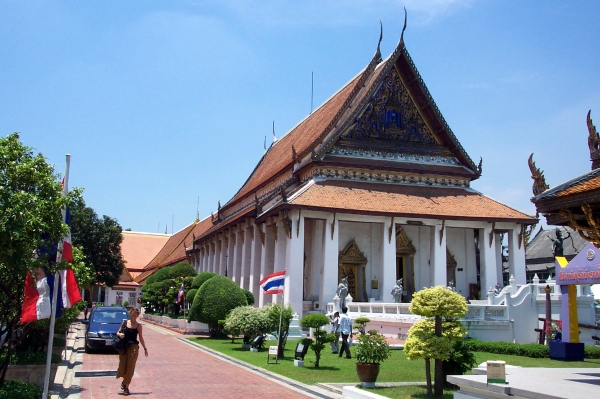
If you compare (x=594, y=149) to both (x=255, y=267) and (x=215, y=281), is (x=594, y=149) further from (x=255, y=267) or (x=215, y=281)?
(x=255, y=267)

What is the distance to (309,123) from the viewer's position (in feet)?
117

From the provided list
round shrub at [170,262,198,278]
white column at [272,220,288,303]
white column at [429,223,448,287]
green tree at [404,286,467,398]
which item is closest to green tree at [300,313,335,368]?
green tree at [404,286,467,398]

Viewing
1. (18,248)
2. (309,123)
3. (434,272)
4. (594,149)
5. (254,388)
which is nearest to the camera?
(18,248)

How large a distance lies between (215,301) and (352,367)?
29.9 feet

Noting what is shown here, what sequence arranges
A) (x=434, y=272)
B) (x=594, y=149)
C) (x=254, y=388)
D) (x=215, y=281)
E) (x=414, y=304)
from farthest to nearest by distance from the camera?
(x=434, y=272)
(x=215, y=281)
(x=254, y=388)
(x=414, y=304)
(x=594, y=149)

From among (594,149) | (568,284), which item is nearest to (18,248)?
(594,149)

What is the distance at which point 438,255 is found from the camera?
25891 millimetres

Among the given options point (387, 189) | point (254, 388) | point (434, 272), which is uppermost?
point (387, 189)

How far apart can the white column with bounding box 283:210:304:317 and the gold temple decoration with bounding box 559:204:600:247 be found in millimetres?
15667

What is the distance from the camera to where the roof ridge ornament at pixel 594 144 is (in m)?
8.59

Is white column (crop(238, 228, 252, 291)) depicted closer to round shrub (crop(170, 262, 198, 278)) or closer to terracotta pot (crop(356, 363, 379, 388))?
round shrub (crop(170, 262, 198, 278))

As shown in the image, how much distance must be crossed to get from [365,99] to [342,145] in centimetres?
233

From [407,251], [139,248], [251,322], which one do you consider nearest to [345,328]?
[251,322]

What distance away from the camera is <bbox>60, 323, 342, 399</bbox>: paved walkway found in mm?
10211
